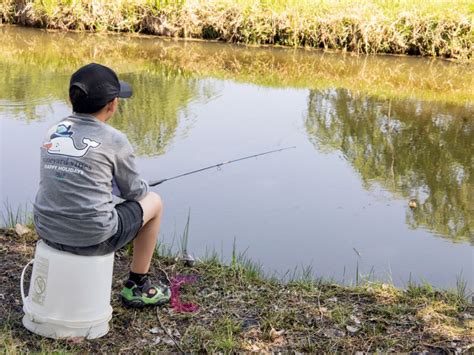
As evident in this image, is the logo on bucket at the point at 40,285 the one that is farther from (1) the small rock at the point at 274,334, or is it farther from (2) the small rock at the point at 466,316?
(2) the small rock at the point at 466,316

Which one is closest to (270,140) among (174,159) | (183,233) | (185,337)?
(174,159)

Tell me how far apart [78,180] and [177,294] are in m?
0.73

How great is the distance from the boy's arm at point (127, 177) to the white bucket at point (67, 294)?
242 millimetres

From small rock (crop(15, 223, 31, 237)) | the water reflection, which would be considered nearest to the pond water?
the water reflection

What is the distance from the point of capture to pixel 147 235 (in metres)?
2.61

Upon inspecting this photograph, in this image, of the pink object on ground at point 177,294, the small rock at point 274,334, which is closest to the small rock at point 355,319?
the small rock at point 274,334

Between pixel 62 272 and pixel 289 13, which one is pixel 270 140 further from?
pixel 289 13

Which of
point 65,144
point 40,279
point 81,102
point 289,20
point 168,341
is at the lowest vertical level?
point 168,341

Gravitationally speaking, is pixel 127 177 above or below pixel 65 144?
below

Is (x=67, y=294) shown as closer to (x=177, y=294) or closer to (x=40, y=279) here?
(x=40, y=279)

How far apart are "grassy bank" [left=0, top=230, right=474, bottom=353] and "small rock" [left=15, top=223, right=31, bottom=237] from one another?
223 mm

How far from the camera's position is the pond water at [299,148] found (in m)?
3.87

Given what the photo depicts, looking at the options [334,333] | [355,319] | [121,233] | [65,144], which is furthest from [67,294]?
[355,319]

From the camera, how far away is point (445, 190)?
16.0 ft
